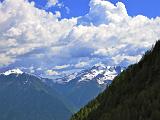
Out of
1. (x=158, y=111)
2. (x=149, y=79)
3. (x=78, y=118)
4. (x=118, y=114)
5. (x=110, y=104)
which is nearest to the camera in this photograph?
(x=158, y=111)

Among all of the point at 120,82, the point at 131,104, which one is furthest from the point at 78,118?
the point at 131,104

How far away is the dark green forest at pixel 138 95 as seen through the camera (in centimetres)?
2417

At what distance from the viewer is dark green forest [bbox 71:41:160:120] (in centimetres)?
2417

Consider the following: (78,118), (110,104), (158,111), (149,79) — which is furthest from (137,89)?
(78,118)

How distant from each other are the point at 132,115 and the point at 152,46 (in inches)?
542

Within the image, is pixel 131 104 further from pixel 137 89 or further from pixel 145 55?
pixel 145 55

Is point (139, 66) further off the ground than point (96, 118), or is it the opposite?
point (139, 66)

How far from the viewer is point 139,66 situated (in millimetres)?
36500

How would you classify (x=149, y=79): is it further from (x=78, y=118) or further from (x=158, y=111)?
(x=78, y=118)

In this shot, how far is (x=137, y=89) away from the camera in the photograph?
31.4 metres

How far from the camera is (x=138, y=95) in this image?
27969 millimetres

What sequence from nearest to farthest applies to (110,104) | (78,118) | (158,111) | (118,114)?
(158,111)
(118,114)
(110,104)
(78,118)

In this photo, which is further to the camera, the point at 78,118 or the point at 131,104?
the point at 78,118

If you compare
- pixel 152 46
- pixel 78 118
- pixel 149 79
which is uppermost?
pixel 152 46
